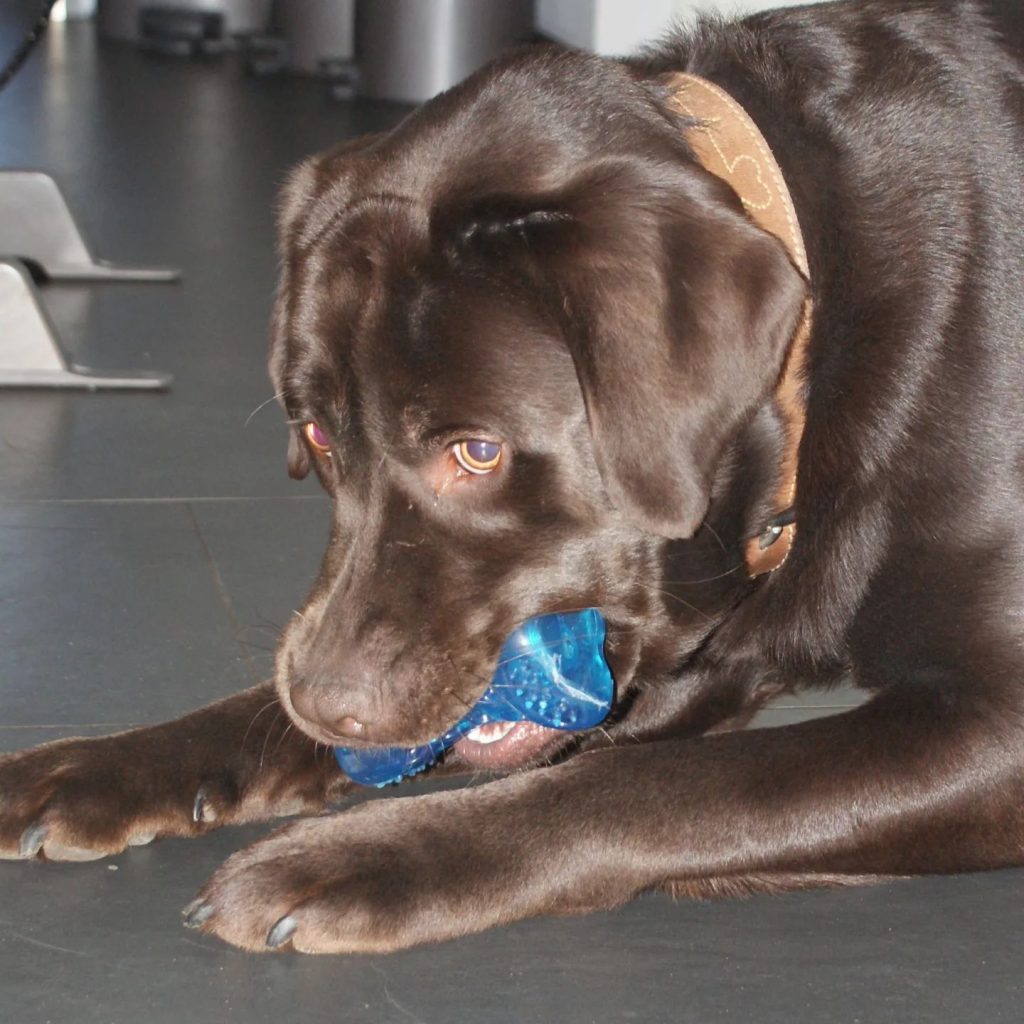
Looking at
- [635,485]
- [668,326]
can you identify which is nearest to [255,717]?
[635,485]

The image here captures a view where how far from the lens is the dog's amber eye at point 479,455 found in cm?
195

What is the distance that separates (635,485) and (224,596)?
1.19 m

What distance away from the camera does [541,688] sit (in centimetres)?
210

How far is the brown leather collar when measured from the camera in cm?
204

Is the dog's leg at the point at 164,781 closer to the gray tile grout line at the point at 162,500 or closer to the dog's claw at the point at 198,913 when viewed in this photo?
the dog's claw at the point at 198,913

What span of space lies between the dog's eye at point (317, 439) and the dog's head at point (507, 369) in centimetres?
1

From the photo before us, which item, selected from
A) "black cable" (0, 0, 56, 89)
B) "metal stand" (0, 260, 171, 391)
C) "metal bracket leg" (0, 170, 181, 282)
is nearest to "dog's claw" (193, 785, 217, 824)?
"metal stand" (0, 260, 171, 391)

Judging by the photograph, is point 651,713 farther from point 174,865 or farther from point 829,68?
point 829,68

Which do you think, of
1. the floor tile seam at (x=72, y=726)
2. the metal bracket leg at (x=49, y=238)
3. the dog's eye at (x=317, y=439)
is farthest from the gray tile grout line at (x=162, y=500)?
the metal bracket leg at (x=49, y=238)

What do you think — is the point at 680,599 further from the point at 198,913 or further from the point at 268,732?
the point at 198,913

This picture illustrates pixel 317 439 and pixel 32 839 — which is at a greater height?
pixel 317 439

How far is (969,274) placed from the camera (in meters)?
2.12

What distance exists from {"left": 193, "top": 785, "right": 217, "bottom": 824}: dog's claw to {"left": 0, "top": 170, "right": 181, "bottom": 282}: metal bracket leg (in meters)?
3.27

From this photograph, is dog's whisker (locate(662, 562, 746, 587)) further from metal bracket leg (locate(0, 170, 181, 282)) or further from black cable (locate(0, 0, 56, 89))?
metal bracket leg (locate(0, 170, 181, 282))
